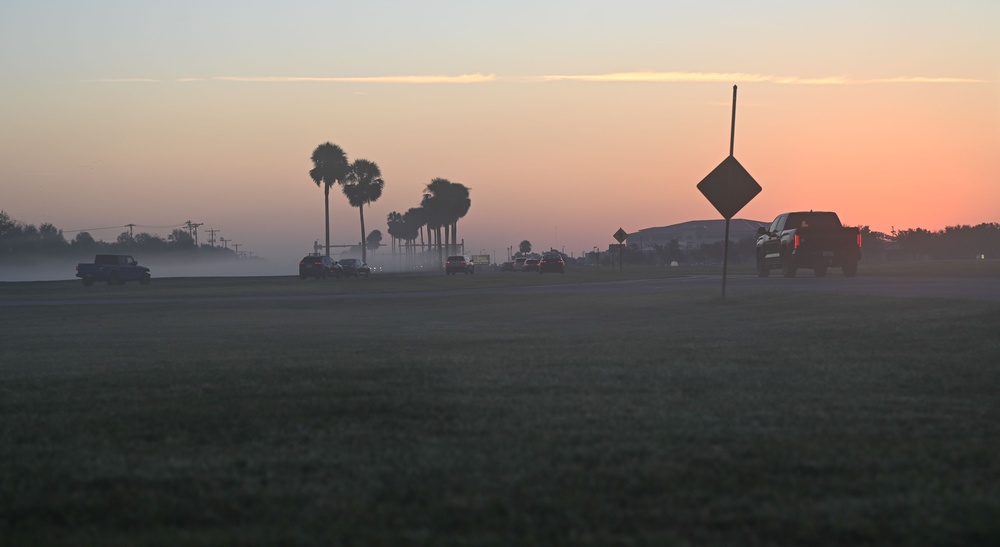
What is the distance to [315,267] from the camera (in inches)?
2849

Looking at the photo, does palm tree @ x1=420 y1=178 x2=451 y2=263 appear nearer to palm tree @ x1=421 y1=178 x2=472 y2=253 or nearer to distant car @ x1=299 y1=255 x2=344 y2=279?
palm tree @ x1=421 y1=178 x2=472 y2=253

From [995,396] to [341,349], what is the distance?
25.7ft

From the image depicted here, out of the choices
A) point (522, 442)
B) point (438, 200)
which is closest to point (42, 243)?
point (438, 200)

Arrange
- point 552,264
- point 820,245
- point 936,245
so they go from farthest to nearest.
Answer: point 936,245, point 552,264, point 820,245

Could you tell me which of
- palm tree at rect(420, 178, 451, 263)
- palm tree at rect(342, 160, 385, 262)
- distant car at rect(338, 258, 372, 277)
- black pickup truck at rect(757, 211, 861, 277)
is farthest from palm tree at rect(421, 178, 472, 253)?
black pickup truck at rect(757, 211, 861, 277)

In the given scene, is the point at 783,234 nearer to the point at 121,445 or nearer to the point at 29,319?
the point at 29,319

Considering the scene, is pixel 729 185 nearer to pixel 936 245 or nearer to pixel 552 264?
pixel 552 264

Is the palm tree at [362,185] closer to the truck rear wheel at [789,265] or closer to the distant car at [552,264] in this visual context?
the distant car at [552,264]

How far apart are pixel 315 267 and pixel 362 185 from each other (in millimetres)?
42950

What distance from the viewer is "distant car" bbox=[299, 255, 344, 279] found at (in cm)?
7200

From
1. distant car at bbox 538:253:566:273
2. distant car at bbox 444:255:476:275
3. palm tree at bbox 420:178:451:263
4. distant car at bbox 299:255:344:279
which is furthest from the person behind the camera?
palm tree at bbox 420:178:451:263

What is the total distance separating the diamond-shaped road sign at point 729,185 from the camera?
66.3 ft

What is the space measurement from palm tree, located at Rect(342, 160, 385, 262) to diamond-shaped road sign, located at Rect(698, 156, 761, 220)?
310 ft

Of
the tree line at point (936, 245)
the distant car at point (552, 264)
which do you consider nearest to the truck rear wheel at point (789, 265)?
the distant car at point (552, 264)
